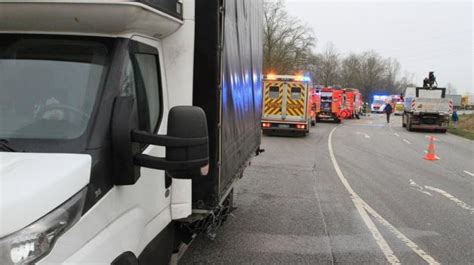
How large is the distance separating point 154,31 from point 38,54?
74cm

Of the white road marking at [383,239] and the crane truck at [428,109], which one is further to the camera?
the crane truck at [428,109]

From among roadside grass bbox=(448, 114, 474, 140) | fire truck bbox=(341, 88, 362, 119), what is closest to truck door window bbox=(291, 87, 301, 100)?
roadside grass bbox=(448, 114, 474, 140)

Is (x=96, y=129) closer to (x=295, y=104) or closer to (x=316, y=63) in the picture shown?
Result: (x=295, y=104)

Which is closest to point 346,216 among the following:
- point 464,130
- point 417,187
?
point 417,187

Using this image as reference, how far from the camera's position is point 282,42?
67.9m

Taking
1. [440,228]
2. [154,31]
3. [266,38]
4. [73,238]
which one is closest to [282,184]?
[440,228]

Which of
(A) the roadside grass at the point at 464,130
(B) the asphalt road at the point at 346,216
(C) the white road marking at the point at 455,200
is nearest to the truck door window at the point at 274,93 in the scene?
(B) the asphalt road at the point at 346,216

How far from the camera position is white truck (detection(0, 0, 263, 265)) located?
7.38 feet

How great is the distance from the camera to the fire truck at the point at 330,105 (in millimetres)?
40406

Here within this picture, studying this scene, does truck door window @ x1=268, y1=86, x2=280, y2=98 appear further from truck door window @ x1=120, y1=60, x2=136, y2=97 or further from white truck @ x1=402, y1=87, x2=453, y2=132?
truck door window @ x1=120, y1=60, x2=136, y2=97

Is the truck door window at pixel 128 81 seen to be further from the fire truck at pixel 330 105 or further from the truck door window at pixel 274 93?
the fire truck at pixel 330 105

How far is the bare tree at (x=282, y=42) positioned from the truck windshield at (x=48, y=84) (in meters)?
61.6

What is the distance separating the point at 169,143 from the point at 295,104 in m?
22.0

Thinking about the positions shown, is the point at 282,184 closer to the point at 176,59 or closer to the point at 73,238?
the point at 176,59
